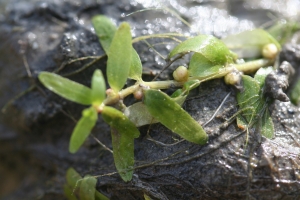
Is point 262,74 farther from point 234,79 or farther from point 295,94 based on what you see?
point 295,94

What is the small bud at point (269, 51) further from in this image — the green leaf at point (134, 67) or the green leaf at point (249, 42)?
the green leaf at point (134, 67)

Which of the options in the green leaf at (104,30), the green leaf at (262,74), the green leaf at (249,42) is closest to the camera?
the green leaf at (262,74)

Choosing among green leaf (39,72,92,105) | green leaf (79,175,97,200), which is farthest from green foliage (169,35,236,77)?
green leaf (79,175,97,200)

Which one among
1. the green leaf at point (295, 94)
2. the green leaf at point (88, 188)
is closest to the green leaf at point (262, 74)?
the green leaf at point (295, 94)

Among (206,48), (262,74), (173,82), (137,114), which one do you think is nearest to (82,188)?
(137,114)

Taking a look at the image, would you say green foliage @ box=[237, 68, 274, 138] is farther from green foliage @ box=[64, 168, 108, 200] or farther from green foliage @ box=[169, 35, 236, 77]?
green foliage @ box=[64, 168, 108, 200]

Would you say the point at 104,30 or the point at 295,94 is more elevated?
the point at 104,30

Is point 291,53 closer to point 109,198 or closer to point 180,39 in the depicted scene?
point 180,39

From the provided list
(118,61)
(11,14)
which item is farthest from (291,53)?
(11,14)
